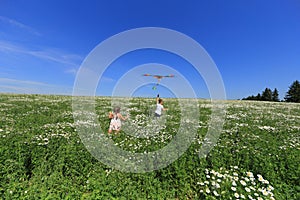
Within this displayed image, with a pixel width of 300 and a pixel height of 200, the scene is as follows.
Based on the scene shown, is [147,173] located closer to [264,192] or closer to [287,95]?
[264,192]

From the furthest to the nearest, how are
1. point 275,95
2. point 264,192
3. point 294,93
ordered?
1. point 275,95
2. point 294,93
3. point 264,192

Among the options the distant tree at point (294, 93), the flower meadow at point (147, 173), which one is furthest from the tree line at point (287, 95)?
the flower meadow at point (147, 173)

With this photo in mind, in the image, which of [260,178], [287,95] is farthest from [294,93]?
[260,178]

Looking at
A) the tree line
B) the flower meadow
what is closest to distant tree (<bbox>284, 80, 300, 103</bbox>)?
the tree line

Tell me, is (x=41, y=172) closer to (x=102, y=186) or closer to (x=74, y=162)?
(x=74, y=162)

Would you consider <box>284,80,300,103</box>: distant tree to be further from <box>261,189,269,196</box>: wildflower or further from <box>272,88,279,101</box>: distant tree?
<box>261,189,269,196</box>: wildflower

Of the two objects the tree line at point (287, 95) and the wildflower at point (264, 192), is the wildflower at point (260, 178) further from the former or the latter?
the tree line at point (287, 95)

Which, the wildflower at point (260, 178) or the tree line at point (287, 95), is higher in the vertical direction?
the tree line at point (287, 95)


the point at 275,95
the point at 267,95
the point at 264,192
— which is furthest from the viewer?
the point at 267,95

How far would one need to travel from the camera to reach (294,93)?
83.1 m

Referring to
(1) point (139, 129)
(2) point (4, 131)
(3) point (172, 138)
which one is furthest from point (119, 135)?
(2) point (4, 131)

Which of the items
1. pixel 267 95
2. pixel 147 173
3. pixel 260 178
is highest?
pixel 267 95

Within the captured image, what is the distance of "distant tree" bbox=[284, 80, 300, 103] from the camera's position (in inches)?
3174

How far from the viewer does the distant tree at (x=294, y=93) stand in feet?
264
